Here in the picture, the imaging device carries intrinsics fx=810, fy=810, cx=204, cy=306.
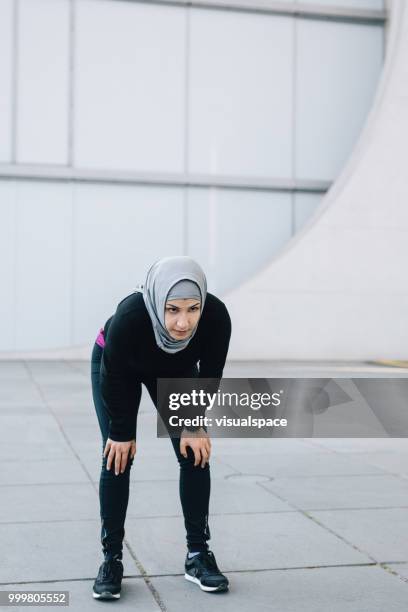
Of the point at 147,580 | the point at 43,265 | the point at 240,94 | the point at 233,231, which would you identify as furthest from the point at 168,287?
the point at 240,94

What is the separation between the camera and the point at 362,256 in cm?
1717

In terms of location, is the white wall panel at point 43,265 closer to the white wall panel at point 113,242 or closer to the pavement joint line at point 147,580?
the white wall panel at point 113,242

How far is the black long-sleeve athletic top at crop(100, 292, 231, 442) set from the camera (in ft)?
10.2

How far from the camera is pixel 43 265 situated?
55.7ft

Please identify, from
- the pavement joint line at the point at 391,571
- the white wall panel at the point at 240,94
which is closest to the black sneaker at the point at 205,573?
the pavement joint line at the point at 391,571

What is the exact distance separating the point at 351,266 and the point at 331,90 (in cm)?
423

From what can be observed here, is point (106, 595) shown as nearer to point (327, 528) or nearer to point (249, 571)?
point (249, 571)

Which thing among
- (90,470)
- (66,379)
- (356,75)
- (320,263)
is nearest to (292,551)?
(90,470)

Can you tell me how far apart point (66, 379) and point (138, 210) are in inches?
238

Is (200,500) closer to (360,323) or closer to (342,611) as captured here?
(342,611)

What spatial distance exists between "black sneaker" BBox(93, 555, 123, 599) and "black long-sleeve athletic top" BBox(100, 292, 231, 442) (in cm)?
52

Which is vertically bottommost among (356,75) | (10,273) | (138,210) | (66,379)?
(66,379)

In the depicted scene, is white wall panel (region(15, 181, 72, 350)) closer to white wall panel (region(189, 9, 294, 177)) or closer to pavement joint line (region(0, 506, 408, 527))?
white wall panel (region(189, 9, 294, 177))

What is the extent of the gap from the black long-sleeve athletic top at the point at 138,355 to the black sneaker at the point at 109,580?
0.52m
